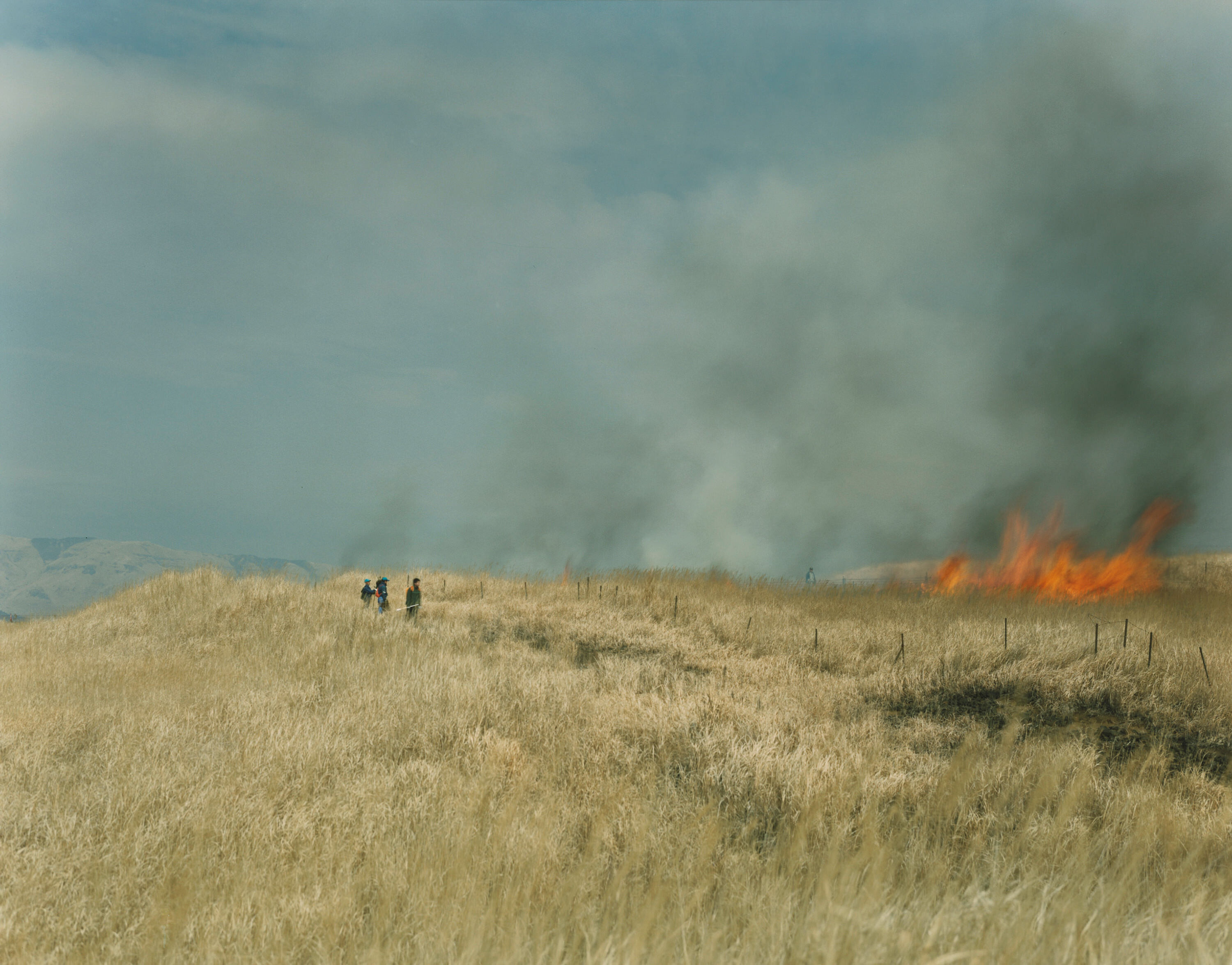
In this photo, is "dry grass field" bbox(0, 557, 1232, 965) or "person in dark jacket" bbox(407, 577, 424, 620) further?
"person in dark jacket" bbox(407, 577, 424, 620)

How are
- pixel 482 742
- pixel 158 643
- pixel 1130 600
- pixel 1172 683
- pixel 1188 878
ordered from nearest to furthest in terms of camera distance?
1. pixel 1188 878
2. pixel 482 742
3. pixel 1172 683
4. pixel 158 643
5. pixel 1130 600

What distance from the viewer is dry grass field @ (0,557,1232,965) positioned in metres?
2.98

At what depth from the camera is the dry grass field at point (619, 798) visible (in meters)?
2.98

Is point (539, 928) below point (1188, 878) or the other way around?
the other way around

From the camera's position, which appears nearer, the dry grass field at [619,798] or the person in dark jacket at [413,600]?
the dry grass field at [619,798]

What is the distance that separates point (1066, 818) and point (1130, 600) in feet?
51.9

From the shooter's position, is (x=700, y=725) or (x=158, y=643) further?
(x=158, y=643)

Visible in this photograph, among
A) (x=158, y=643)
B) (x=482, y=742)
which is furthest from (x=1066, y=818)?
(x=158, y=643)

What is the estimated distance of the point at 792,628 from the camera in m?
12.8

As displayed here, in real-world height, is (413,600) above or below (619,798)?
above

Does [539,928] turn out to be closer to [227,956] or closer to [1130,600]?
[227,956]

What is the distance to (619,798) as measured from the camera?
501 centimetres

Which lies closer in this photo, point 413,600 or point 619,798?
point 619,798

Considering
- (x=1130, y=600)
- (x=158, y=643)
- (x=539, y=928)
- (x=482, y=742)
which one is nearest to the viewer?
(x=539, y=928)
